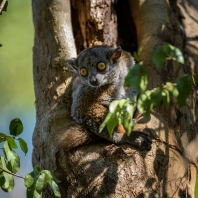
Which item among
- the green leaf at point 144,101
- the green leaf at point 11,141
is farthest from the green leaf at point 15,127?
the green leaf at point 144,101

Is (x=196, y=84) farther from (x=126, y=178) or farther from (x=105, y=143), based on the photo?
(x=105, y=143)

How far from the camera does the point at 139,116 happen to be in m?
5.11

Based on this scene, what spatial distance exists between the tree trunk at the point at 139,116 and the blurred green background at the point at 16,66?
533 cm

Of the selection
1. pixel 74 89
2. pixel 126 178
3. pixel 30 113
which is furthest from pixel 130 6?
pixel 30 113

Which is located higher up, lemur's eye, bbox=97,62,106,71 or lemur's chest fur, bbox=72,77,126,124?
lemur's eye, bbox=97,62,106,71

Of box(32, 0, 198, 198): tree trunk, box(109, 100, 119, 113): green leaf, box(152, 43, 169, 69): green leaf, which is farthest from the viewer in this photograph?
box(32, 0, 198, 198): tree trunk

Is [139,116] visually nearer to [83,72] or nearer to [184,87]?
[83,72]

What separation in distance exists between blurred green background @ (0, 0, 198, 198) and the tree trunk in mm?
5334

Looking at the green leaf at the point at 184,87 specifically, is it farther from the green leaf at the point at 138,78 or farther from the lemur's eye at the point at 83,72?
the lemur's eye at the point at 83,72

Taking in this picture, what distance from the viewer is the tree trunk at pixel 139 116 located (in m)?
4.43

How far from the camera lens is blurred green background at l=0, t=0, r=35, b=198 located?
1165cm

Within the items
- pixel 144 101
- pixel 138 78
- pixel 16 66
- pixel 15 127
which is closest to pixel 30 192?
pixel 15 127

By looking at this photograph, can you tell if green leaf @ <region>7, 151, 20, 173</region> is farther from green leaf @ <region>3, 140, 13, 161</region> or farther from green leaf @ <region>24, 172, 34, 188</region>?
green leaf @ <region>24, 172, 34, 188</region>

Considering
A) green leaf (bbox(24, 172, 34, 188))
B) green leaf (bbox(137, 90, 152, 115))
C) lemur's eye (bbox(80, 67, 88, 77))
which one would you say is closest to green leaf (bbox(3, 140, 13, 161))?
green leaf (bbox(24, 172, 34, 188))
